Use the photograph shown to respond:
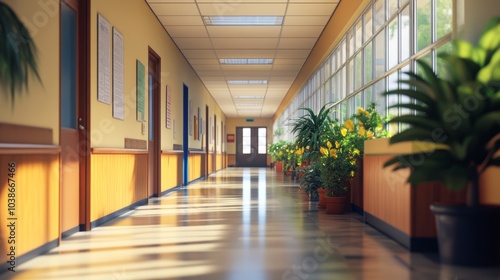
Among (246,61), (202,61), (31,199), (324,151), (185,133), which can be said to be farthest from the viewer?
(246,61)

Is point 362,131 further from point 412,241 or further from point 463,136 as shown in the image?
point 463,136

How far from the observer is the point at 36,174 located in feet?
11.8

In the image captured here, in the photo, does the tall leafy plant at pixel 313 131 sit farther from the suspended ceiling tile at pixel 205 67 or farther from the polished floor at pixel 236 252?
the suspended ceiling tile at pixel 205 67

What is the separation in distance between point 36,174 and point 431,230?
10.0ft

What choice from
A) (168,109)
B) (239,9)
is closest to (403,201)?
(239,9)

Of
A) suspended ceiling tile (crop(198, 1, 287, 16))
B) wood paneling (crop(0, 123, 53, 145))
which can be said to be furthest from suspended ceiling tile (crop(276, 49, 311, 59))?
wood paneling (crop(0, 123, 53, 145))

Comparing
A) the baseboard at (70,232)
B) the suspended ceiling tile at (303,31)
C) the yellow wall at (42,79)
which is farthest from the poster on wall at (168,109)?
the yellow wall at (42,79)

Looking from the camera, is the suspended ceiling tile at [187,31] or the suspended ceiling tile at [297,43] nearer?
the suspended ceiling tile at [187,31]

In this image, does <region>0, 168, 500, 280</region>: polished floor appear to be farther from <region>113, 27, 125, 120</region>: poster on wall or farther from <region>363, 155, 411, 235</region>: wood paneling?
<region>113, 27, 125, 120</region>: poster on wall

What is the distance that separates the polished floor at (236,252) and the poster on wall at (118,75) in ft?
4.38

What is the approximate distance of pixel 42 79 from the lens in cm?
378

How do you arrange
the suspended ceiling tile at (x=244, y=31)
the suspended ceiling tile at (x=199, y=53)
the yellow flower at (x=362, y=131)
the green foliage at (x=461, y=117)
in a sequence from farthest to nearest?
the suspended ceiling tile at (x=199, y=53)
the suspended ceiling tile at (x=244, y=31)
the yellow flower at (x=362, y=131)
the green foliage at (x=461, y=117)

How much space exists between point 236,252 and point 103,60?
289cm

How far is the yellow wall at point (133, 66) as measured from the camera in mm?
5234
